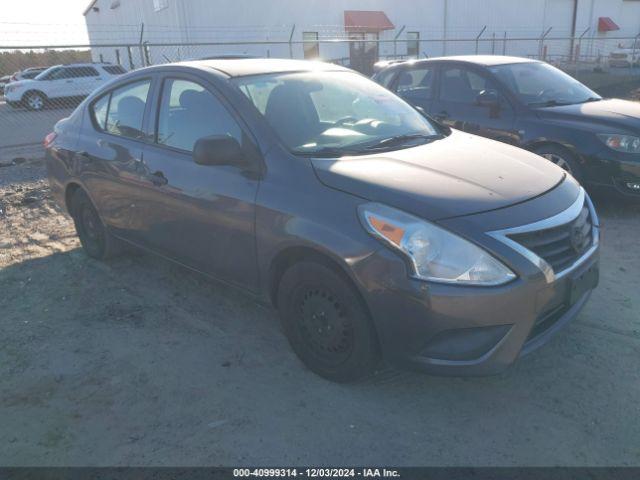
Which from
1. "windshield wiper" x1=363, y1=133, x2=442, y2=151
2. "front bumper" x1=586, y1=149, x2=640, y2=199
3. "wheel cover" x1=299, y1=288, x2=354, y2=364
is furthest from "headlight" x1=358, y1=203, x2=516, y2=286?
"front bumper" x1=586, y1=149, x2=640, y2=199

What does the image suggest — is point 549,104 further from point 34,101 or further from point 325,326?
point 34,101

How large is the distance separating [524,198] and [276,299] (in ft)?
4.83

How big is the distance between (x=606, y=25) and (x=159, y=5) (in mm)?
30344

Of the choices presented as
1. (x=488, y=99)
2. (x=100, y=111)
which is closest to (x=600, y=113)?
(x=488, y=99)

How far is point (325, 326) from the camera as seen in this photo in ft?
9.44

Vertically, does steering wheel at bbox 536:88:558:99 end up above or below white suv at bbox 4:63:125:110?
above

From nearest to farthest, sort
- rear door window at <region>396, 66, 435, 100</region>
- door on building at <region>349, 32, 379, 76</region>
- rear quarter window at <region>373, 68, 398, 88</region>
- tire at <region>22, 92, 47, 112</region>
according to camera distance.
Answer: rear door window at <region>396, 66, 435, 100</region>, rear quarter window at <region>373, 68, 398, 88</region>, tire at <region>22, 92, 47, 112</region>, door on building at <region>349, 32, 379, 76</region>

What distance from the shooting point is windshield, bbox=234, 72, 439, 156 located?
321cm

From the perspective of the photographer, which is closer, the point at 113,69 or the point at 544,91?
the point at 544,91

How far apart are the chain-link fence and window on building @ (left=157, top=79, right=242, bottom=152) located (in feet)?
25.2

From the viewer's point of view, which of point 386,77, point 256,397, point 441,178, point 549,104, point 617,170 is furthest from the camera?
point 386,77

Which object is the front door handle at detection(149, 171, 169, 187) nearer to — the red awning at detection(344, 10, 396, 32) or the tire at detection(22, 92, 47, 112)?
the tire at detection(22, 92, 47, 112)

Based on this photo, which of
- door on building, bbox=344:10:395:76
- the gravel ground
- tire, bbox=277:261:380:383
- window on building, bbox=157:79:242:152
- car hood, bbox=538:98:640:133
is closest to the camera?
the gravel ground

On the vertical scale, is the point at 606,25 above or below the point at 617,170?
above
